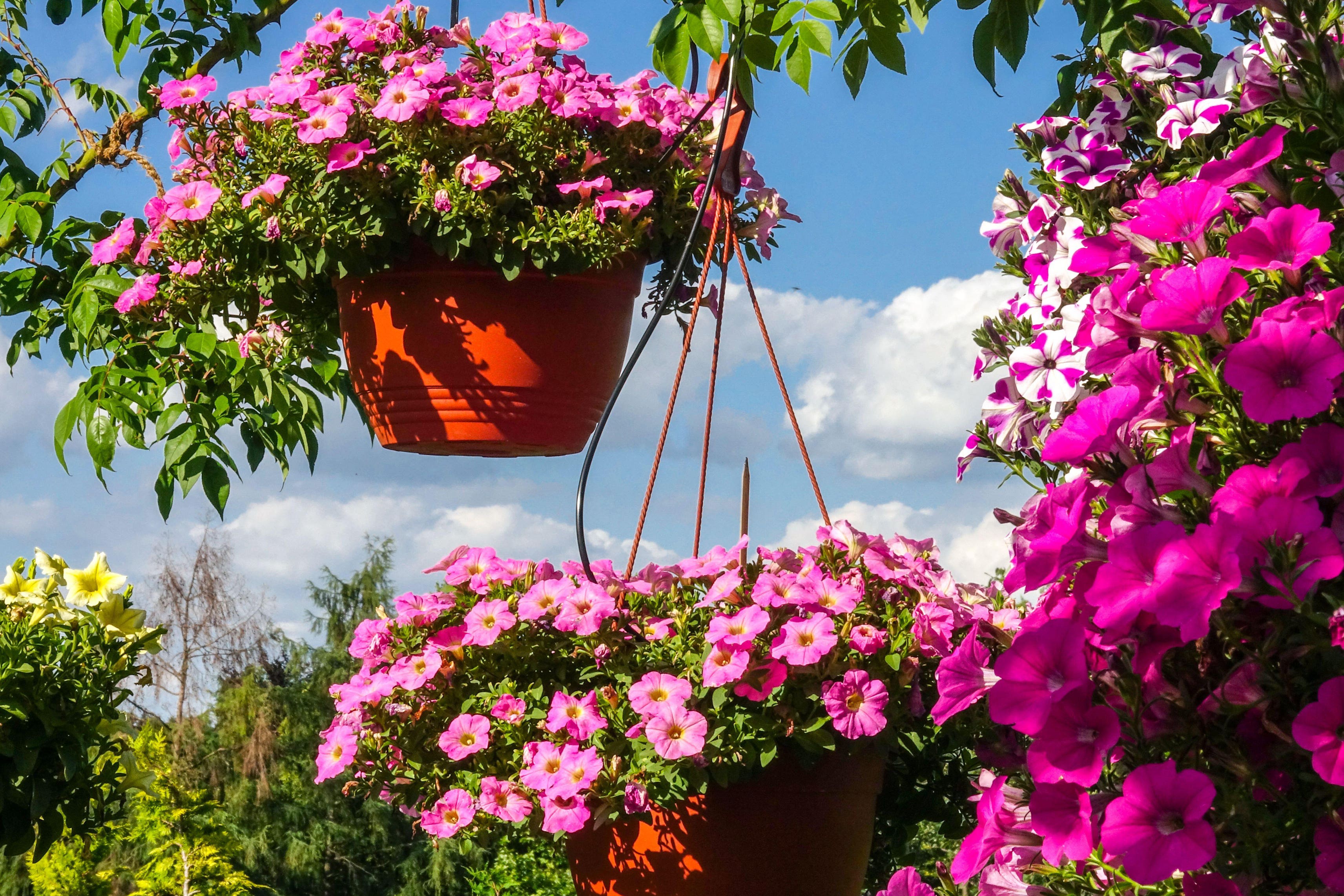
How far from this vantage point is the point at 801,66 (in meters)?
1.37

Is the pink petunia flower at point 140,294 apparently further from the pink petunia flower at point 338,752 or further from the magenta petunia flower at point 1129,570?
the magenta petunia flower at point 1129,570

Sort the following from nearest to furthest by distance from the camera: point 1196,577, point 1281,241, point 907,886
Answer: point 1196,577
point 1281,241
point 907,886

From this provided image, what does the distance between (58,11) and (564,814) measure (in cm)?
277

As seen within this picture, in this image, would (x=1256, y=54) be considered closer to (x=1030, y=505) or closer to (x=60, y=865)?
(x=1030, y=505)

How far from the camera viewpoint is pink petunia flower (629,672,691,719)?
1264 mm

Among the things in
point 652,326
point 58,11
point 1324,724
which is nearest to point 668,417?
point 652,326

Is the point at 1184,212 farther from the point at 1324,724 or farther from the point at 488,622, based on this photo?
the point at 488,622

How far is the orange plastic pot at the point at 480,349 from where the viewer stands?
5.69ft

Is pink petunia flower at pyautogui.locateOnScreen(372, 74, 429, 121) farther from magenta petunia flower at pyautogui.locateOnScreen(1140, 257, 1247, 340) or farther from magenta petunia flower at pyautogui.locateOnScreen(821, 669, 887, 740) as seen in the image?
magenta petunia flower at pyautogui.locateOnScreen(1140, 257, 1247, 340)

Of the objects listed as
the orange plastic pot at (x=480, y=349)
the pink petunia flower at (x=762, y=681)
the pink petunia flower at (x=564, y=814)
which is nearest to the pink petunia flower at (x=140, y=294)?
the orange plastic pot at (x=480, y=349)

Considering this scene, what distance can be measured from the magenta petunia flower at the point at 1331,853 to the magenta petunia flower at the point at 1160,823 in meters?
0.08

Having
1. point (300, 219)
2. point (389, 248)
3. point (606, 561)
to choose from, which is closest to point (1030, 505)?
point (606, 561)

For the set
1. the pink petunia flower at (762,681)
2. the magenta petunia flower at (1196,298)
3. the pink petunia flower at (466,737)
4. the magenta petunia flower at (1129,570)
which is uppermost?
the magenta petunia flower at (1196,298)

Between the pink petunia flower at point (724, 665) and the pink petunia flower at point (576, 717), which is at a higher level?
the pink petunia flower at point (724, 665)
